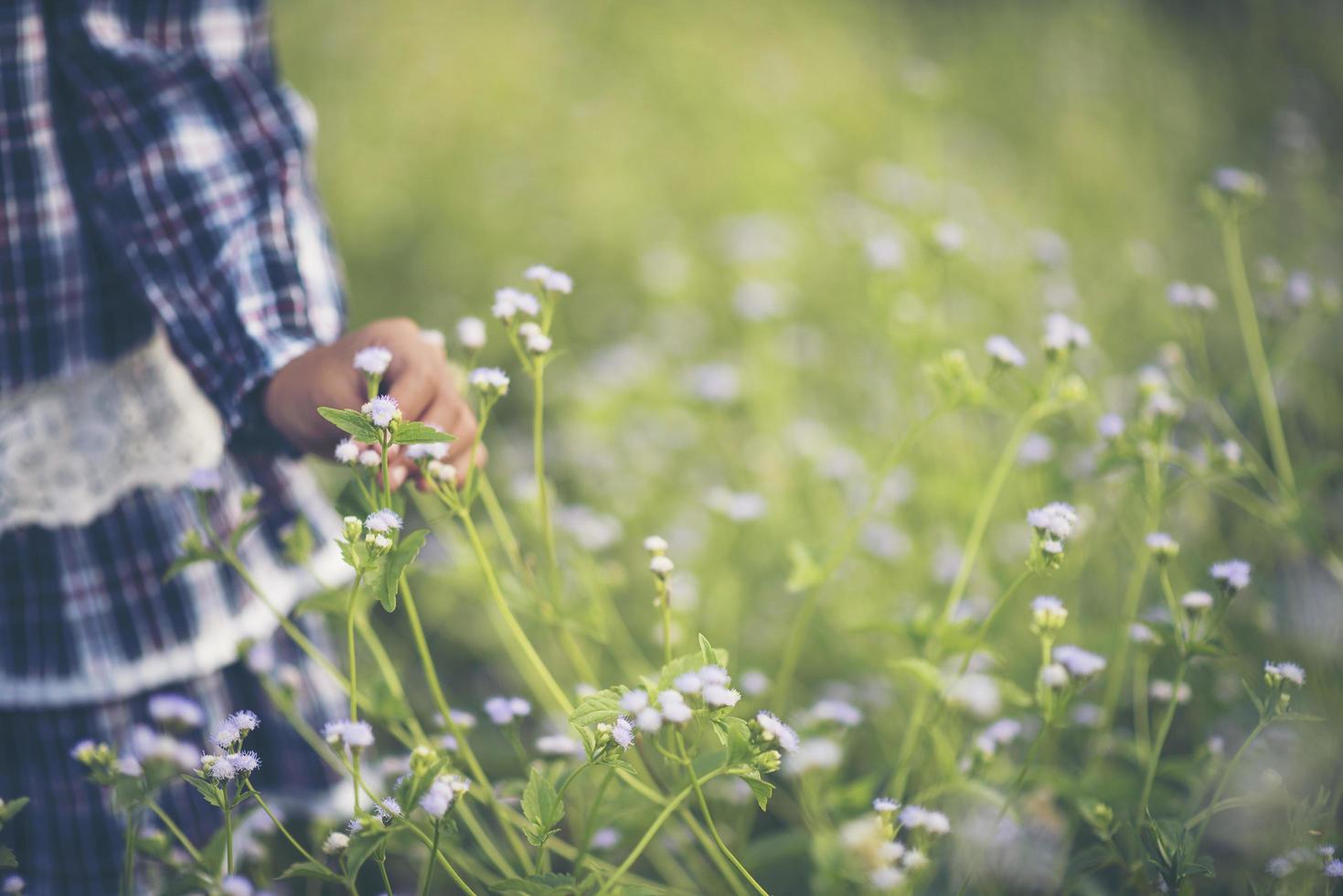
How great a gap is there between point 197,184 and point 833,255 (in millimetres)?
2351

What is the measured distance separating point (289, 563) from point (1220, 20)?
202 inches

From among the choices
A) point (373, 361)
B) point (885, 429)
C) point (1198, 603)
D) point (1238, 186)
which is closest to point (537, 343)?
point (373, 361)

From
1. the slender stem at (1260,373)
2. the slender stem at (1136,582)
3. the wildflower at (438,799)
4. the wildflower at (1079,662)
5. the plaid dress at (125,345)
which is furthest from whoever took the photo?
the slender stem at (1260,373)

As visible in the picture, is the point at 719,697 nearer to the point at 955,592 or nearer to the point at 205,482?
the point at 955,592

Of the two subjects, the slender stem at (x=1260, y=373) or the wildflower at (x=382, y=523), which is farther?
the slender stem at (x=1260, y=373)

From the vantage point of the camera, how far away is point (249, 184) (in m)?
1.28

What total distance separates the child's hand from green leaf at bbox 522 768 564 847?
360 millimetres

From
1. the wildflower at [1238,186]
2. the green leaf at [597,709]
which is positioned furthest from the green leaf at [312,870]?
the wildflower at [1238,186]

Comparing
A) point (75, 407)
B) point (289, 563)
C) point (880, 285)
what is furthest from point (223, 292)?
point (880, 285)

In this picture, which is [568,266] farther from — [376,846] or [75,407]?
[376,846]

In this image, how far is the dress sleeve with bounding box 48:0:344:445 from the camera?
3.89 feet

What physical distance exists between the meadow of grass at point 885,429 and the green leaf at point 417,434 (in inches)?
5.2

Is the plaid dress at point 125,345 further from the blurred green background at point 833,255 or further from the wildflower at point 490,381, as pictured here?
the blurred green background at point 833,255

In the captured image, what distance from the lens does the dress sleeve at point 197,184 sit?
1185mm
